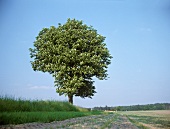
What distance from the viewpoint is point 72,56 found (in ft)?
115

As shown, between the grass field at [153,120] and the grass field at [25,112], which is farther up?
the grass field at [25,112]

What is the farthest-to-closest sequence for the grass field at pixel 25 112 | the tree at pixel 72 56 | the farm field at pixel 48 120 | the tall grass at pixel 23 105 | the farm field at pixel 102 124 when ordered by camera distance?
the tree at pixel 72 56, the tall grass at pixel 23 105, the grass field at pixel 25 112, the farm field at pixel 48 120, the farm field at pixel 102 124

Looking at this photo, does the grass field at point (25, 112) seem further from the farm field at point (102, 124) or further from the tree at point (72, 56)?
the tree at point (72, 56)

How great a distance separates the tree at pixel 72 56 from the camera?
3506 centimetres

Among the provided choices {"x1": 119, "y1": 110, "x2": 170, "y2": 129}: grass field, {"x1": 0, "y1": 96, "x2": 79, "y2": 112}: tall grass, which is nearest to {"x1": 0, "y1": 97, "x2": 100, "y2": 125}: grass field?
{"x1": 0, "y1": 96, "x2": 79, "y2": 112}: tall grass

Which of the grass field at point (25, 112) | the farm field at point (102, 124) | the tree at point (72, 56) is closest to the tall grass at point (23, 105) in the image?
the grass field at point (25, 112)

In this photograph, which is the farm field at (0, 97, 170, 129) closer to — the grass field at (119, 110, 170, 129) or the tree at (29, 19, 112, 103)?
the grass field at (119, 110, 170, 129)

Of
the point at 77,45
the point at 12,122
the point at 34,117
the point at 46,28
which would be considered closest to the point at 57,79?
the point at 77,45

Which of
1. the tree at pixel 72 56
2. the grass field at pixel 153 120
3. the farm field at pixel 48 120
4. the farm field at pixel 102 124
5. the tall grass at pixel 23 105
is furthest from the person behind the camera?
the tree at pixel 72 56

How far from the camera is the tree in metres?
35.1

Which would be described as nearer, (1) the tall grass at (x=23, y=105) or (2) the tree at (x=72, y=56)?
(1) the tall grass at (x=23, y=105)

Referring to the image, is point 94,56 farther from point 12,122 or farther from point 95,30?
point 12,122

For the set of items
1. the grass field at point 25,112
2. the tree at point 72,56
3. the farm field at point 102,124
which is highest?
the tree at point 72,56

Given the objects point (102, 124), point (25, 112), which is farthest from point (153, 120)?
point (25, 112)
